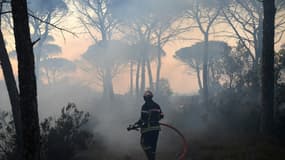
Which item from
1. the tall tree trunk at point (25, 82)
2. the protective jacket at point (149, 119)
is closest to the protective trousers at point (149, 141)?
the protective jacket at point (149, 119)

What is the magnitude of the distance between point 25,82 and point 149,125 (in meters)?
3.44

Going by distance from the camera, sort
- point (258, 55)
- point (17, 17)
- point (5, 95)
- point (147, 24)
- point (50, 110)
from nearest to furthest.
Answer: point (17, 17) → point (258, 55) → point (50, 110) → point (147, 24) → point (5, 95)

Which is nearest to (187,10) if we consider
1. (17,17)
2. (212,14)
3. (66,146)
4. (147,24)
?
(212,14)

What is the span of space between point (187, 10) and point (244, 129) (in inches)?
534

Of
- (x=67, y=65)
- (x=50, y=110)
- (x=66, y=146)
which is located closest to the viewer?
(x=66, y=146)

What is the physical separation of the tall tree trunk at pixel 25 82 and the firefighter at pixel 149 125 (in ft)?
10.1

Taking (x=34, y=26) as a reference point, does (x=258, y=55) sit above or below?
below

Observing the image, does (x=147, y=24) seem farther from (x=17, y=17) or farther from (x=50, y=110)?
(x=17, y=17)

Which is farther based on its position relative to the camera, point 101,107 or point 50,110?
point 50,110

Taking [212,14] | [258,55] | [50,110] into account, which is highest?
[212,14]

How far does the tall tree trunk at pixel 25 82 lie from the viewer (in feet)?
18.0

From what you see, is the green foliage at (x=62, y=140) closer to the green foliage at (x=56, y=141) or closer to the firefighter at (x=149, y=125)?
the green foliage at (x=56, y=141)

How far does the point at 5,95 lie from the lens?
32281 mm

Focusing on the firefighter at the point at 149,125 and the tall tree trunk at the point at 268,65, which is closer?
the firefighter at the point at 149,125
